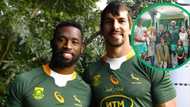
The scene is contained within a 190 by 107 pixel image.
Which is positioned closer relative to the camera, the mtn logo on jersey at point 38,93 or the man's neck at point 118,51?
the mtn logo on jersey at point 38,93

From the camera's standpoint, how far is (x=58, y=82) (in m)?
3.22

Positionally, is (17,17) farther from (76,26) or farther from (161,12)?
(161,12)

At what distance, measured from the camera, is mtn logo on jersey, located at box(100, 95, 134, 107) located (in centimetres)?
320

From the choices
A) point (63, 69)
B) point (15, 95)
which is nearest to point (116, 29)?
point (63, 69)

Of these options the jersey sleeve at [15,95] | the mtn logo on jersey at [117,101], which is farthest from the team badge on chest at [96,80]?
the jersey sleeve at [15,95]

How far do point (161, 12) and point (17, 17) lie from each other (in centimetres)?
188

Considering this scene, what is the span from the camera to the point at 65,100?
318cm

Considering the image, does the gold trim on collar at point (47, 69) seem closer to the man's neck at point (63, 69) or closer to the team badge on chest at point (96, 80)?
the man's neck at point (63, 69)

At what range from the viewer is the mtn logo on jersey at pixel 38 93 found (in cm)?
314

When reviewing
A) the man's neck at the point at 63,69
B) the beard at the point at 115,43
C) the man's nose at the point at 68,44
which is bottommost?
the man's neck at the point at 63,69

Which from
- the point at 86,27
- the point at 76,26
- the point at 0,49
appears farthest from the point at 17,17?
the point at 76,26

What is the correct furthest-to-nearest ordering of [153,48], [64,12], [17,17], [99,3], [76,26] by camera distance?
[99,3], [64,12], [17,17], [76,26], [153,48]

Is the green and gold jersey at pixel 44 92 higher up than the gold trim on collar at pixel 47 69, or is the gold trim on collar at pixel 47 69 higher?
the gold trim on collar at pixel 47 69

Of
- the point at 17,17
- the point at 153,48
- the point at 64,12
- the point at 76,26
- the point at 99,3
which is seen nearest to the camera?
the point at 153,48
